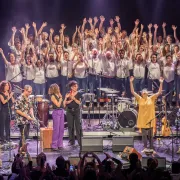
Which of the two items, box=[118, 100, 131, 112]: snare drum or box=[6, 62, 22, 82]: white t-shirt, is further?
box=[6, 62, 22, 82]: white t-shirt

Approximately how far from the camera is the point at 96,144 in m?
12.4

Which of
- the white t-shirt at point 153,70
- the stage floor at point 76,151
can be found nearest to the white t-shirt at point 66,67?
the white t-shirt at point 153,70

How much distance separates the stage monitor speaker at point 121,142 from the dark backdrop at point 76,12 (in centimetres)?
752

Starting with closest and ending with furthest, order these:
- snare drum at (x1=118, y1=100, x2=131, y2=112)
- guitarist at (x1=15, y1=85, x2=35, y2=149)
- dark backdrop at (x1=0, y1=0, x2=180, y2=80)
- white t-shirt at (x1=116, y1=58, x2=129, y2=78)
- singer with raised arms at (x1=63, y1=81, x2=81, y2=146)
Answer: guitarist at (x1=15, y1=85, x2=35, y2=149)
singer with raised arms at (x1=63, y1=81, x2=81, y2=146)
snare drum at (x1=118, y1=100, x2=131, y2=112)
white t-shirt at (x1=116, y1=58, x2=129, y2=78)
dark backdrop at (x1=0, y1=0, x2=180, y2=80)

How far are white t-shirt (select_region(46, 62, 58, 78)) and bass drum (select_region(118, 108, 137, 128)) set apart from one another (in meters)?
4.11

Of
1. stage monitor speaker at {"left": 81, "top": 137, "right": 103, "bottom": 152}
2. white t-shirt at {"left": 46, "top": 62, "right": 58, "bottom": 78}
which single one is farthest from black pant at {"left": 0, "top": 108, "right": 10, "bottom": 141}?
white t-shirt at {"left": 46, "top": 62, "right": 58, "bottom": 78}

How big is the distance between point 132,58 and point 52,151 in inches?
258

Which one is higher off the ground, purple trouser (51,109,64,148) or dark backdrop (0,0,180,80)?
dark backdrop (0,0,180,80)

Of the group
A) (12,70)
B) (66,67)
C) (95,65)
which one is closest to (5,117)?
(12,70)

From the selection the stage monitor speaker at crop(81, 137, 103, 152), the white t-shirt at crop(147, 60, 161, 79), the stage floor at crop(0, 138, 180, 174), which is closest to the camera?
the stage floor at crop(0, 138, 180, 174)

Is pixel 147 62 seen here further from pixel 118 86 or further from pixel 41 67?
pixel 41 67

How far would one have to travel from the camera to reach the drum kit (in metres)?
14.5

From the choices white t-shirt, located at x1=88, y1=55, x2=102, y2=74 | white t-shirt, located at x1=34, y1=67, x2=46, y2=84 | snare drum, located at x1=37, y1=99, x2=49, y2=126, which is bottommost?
snare drum, located at x1=37, y1=99, x2=49, y2=126

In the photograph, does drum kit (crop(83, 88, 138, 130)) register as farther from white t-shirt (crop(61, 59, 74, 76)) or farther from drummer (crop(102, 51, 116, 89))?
white t-shirt (crop(61, 59, 74, 76))
